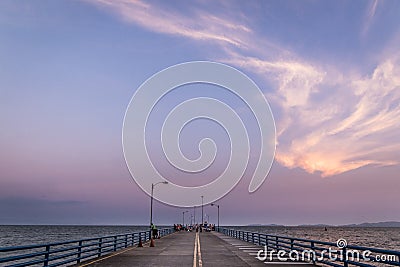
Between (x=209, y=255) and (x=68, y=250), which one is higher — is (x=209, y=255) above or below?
above

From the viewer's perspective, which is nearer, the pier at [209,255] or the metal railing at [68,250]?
the metal railing at [68,250]

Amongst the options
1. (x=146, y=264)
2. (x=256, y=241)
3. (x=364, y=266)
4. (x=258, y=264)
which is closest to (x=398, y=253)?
(x=364, y=266)

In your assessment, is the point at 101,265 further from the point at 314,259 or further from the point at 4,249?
the point at 314,259

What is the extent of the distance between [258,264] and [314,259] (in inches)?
105

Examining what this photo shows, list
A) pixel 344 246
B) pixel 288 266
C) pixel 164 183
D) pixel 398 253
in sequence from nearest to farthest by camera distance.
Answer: pixel 398 253 < pixel 344 246 < pixel 288 266 < pixel 164 183

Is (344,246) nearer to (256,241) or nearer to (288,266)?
(288,266)

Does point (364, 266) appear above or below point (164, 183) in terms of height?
below

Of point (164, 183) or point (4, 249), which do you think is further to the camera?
point (164, 183)

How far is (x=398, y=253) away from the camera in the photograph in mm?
12688

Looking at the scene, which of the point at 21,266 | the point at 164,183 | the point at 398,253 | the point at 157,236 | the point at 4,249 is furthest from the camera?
the point at 164,183

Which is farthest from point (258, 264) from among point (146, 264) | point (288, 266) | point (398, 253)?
point (398, 253)

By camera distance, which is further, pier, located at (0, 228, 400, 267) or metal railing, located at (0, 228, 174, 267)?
pier, located at (0, 228, 400, 267)

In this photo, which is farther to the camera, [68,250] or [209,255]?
[68,250]

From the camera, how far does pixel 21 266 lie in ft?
48.5
